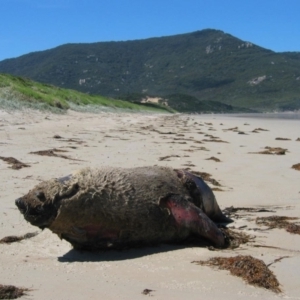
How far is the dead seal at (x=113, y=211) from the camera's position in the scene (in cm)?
435

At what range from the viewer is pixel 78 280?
145 inches

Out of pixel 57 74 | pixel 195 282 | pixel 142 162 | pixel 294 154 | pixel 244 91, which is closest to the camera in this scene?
pixel 195 282

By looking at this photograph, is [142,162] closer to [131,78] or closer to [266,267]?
[266,267]

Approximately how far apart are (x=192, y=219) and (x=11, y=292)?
1.87m

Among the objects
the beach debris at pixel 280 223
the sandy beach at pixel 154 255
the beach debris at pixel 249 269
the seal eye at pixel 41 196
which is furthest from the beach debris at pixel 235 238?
the seal eye at pixel 41 196

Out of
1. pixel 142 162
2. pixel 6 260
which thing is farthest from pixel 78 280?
pixel 142 162

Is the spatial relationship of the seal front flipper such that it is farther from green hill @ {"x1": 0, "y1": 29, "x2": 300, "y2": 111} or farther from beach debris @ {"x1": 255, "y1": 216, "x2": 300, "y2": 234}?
green hill @ {"x1": 0, "y1": 29, "x2": 300, "y2": 111}

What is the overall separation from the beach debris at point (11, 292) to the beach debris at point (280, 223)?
8.70 feet

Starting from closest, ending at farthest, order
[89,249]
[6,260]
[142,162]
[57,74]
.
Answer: [6,260]
[89,249]
[142,162]
[57,74]

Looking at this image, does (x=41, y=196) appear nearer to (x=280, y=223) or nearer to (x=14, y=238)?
(x=14, y=238)

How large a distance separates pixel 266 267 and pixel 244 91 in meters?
147

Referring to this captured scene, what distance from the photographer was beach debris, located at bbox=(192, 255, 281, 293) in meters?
3.52

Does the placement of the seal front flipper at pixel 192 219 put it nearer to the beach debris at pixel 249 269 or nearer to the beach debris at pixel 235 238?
the beach debris at pixel 235 238

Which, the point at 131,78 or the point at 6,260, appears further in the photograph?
the point at 131,78
